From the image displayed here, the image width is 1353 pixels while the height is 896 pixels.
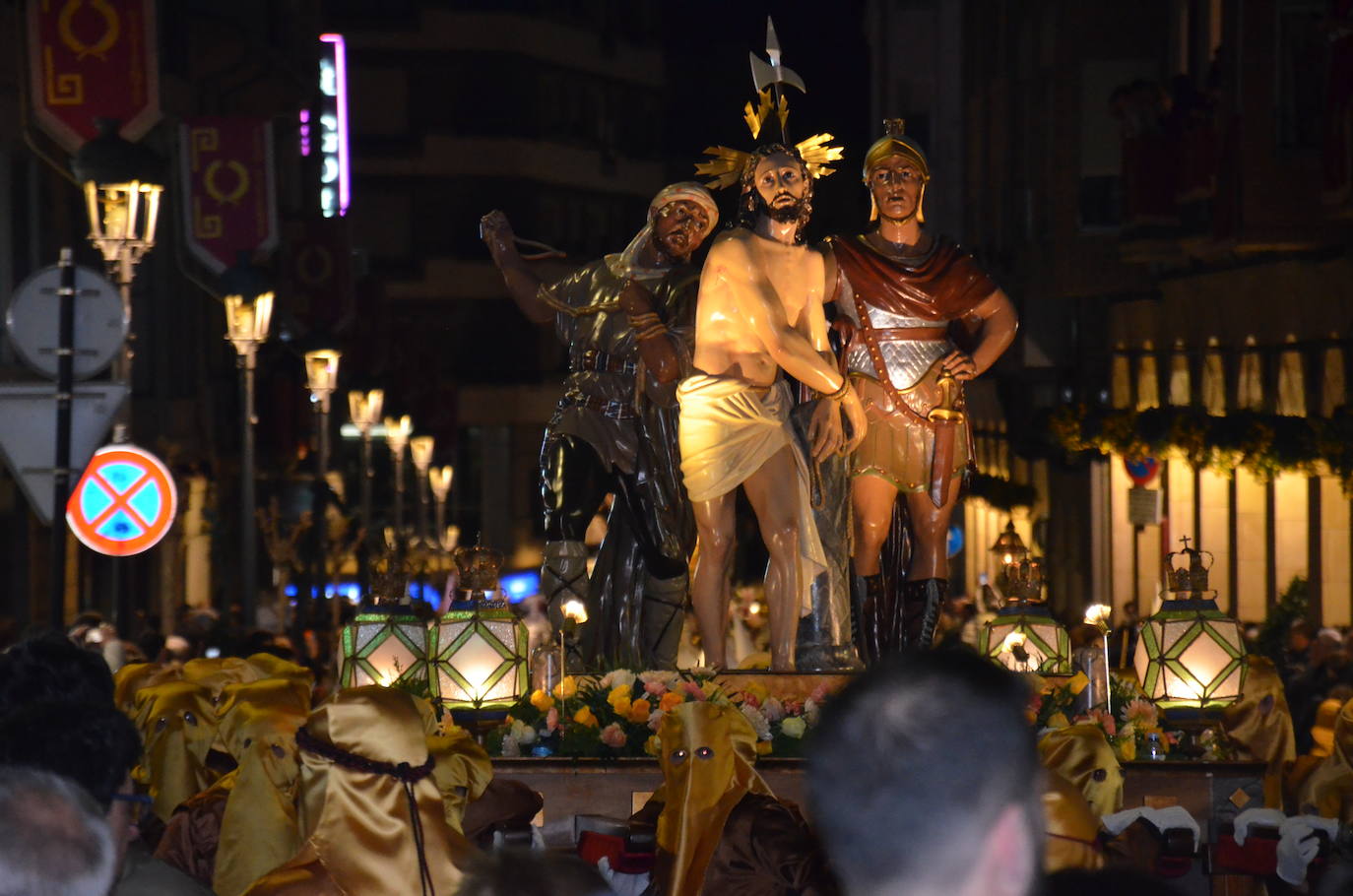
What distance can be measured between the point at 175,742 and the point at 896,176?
14.8ft

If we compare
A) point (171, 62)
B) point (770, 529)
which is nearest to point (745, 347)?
point (770, 529)

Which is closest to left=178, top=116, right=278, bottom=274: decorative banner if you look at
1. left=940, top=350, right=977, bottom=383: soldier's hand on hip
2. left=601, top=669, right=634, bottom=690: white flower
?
left=940, top=350, right=977, bottom=383: soldier's hand on hip

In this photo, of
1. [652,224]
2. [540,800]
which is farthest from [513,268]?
[540,800]

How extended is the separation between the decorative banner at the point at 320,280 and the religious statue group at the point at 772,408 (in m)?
28.4

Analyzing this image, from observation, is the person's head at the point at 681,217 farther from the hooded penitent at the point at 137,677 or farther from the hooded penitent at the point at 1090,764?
the hooded penitent at the point at 1090,764

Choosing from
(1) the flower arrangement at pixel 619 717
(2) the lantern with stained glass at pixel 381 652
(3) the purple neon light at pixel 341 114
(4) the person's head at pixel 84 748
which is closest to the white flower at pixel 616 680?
(1) the flower arrangement at pixel 619 717

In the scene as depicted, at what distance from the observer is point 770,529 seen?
12.2 metres

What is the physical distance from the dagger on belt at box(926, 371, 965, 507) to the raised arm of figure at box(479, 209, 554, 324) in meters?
2.21

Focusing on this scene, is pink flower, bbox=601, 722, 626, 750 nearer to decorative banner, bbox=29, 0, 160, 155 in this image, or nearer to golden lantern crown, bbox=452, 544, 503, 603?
golden lantern crown, bbox=452, 544, 503, 603

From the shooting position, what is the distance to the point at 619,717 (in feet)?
37.3

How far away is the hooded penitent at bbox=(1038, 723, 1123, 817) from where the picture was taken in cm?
897

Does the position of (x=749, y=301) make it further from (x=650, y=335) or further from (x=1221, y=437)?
(x=1221, y=437)

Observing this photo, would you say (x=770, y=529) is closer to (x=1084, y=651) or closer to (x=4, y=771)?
(x=1084, y=651)

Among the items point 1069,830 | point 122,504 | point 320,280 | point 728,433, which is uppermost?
point 320,280
